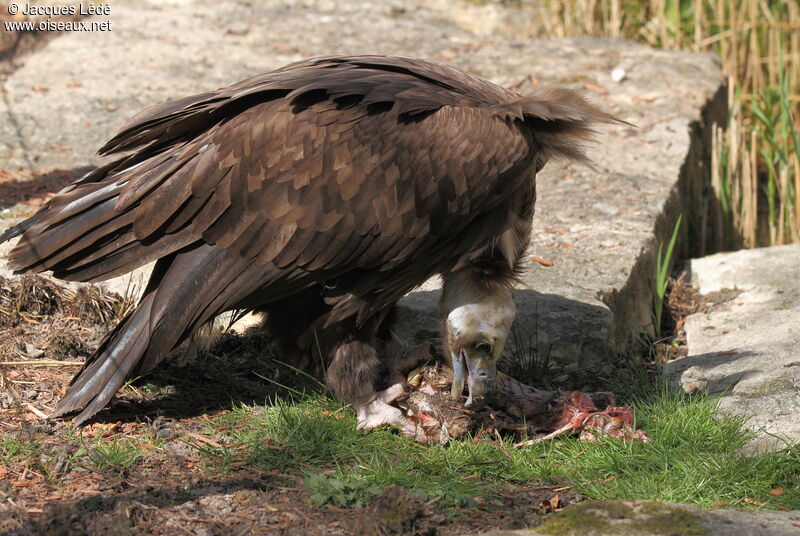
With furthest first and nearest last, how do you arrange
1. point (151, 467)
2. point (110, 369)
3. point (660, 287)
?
1. point (660, 287)
2. point (110, 369)
3. point (151, 467)

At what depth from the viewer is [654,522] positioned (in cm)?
273

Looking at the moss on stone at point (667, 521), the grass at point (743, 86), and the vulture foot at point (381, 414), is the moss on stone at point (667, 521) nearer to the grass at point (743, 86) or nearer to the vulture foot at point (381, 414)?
the vulture foot at point (381, 414)

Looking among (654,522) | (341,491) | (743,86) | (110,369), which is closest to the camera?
(654,522)

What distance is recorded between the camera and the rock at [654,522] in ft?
8.84

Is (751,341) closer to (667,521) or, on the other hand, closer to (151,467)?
(667,521)

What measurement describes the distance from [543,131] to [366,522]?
1.76 m

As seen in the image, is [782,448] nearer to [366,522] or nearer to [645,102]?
[366,522]

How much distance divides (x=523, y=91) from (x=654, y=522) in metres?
5.36

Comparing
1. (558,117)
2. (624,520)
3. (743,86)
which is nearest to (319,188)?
(558,117)

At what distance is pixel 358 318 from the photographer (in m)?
3.76

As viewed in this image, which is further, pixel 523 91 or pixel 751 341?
pixel 523 91

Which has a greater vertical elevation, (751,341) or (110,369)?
(110,369)

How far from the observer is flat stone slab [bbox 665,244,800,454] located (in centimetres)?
389
